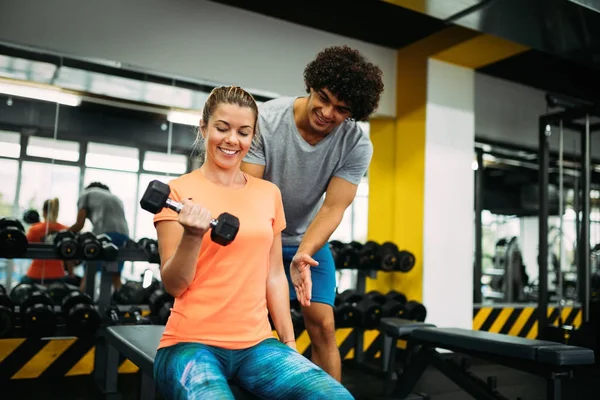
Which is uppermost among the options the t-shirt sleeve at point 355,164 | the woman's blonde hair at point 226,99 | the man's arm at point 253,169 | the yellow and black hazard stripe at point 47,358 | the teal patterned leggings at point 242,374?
the woman's blonde hair at point 226,99

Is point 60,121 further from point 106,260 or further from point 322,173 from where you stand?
point 322,173

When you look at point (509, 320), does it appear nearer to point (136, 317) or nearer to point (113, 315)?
point (136, 317)

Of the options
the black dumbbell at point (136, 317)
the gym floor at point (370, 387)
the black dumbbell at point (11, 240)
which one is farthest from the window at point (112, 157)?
the gym floor at point (370, 387)

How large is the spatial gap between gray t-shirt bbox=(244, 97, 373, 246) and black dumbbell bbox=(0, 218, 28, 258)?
1.87 metres

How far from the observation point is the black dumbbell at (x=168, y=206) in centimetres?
103

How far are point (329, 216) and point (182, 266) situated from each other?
0.72 metres

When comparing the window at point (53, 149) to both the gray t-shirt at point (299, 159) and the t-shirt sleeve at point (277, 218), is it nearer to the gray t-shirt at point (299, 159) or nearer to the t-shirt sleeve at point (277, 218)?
the gray t-shirt at point (299, 159)

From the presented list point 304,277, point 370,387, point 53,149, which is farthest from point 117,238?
point 304,277

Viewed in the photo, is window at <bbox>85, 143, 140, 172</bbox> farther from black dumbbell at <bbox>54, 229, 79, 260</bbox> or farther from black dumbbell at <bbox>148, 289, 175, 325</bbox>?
black dumbbell at <bbox>148, 289, 175, 325</bbox>

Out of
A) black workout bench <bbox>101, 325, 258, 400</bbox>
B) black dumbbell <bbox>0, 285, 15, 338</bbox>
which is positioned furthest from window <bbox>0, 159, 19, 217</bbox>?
black workout bench <bbox>101, 325, 258, 400</bbox>

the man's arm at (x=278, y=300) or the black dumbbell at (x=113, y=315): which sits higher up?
the man's arm at (x=278, y=300)

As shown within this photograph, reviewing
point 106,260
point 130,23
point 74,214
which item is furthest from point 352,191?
point 74,214

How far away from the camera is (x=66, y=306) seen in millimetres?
3078

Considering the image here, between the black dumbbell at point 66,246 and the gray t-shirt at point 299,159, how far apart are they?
185 centimetres
